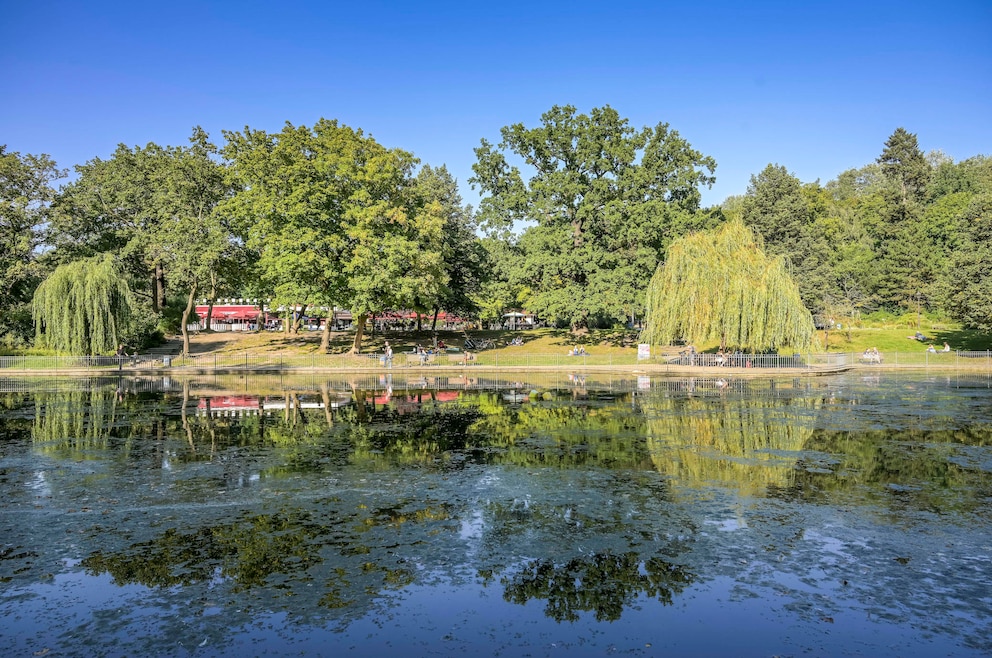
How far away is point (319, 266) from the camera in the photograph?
56.9 m

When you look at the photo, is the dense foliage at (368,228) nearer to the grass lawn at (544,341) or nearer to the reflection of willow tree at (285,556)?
the grass lawn at (544,341)

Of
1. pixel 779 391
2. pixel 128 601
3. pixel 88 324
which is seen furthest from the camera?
pixel 88 324

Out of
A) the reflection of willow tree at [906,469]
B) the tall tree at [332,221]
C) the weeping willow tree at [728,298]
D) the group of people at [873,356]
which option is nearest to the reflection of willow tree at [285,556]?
the reflection of willow tree at [906,469]

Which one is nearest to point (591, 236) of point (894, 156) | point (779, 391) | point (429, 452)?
point (779, 391)

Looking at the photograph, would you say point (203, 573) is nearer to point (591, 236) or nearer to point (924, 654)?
point (924, 654)

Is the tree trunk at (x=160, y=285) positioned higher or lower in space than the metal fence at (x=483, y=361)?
higher

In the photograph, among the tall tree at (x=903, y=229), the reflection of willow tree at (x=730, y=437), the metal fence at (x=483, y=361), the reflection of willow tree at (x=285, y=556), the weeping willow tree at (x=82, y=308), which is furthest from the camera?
the tall tree at (x=903, y=229)

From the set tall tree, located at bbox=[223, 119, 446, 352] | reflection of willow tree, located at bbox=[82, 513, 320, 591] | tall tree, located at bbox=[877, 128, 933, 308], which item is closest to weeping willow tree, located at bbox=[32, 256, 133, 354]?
tall tree, located at bbox=[223, 119, 446, 352]

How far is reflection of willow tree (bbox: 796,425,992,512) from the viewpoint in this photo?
15.6 m

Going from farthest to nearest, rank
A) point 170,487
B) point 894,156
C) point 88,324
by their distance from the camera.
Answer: point 894,156, point 88,324, point 170,487

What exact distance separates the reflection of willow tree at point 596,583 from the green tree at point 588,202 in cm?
5049

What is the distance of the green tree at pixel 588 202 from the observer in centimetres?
6266

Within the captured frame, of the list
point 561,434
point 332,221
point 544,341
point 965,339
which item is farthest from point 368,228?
point 965,339

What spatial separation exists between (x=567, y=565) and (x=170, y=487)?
1016cm
